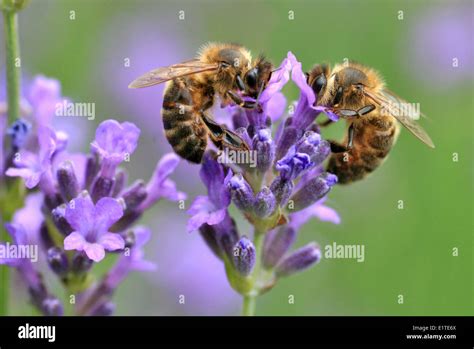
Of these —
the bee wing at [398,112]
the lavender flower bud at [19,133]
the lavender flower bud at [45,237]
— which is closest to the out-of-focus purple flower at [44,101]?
the lavender flower bud at [19,133]

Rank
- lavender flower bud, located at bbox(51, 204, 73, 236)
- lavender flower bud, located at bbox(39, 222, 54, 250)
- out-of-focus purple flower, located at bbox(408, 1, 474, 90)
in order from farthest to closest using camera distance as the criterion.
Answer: out-of-focus purple flower, located at bbox(408, 1, 474, 90)
lavender flower bud, located at bbox(39, 222, 54, 250)
lavender flower bud, located at bbox(51, 204, 73, 236)

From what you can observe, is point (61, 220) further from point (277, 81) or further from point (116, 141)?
point (277, 81)

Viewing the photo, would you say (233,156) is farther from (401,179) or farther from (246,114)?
(401,179)

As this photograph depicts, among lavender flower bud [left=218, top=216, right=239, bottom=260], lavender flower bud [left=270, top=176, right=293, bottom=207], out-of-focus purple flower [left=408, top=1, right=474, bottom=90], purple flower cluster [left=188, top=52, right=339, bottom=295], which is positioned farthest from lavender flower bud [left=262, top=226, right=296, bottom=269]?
out-of-focus purple flower [left=408, top=1, right=474, bottom=90]

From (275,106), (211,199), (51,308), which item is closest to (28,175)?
(51,308)

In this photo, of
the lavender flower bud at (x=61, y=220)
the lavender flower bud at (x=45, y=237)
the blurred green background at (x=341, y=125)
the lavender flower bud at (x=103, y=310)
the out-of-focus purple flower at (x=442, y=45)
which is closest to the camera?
the lavender flower bud at (x=61, y=220)

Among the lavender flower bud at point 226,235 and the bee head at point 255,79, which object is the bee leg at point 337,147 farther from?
the lavender flower bud at point 226,235

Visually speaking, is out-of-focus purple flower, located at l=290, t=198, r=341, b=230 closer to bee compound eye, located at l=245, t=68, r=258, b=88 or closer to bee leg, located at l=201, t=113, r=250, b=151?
bee leg, located at l=201, t=113, r=250, b=151
